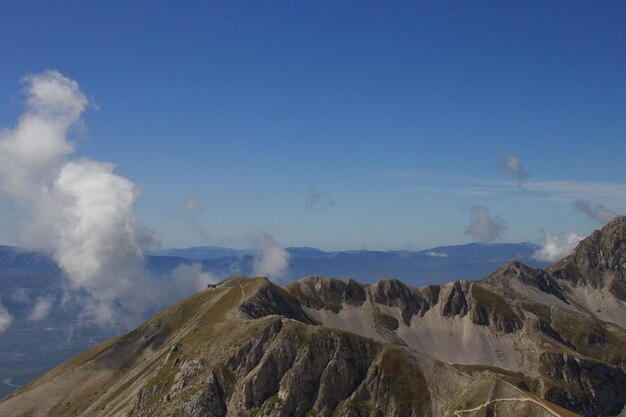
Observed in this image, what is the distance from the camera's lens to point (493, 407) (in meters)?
144

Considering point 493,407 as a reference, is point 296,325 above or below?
above

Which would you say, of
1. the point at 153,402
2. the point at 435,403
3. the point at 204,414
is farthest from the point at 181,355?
the point at 435,403

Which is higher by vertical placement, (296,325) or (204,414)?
(296,325)

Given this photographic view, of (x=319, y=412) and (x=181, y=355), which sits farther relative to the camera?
(x=181, y=355)

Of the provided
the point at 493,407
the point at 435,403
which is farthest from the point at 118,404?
the point at 493,407

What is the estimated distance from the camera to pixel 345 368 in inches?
7131

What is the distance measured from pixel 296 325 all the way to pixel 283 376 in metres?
19.1

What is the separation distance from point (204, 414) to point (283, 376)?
86.9 feet

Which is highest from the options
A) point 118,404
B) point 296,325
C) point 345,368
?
point 296,325

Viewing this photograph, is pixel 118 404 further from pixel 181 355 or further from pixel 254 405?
pixel 254 405

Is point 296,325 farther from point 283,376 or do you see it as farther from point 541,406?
point 541,406

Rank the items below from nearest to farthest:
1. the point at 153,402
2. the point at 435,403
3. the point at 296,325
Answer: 1. the point at 435,403
2. the point at 153,402
3. the point at 296,325

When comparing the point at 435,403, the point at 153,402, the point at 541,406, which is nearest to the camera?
the point at 541,406

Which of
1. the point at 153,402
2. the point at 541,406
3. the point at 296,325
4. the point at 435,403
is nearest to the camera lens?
the point at 541,406
